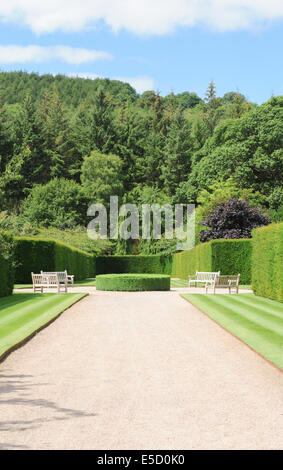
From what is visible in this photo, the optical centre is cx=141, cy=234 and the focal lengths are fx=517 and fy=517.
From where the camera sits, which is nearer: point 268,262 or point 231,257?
point 268,262

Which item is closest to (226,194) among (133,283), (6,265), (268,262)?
(133,283)

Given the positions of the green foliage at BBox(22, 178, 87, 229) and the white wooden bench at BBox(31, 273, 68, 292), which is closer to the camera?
the white wooden bench at BBox(31, 273, 68, 292)

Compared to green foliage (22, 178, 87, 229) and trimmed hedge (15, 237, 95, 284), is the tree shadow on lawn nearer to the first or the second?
trimmed hedge (15, 237, 95, 284)

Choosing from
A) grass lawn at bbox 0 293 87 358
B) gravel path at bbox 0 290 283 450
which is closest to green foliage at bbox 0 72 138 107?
grass lawn at bbox 0 293 87 358

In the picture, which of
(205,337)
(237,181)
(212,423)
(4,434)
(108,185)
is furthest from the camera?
(108,185)

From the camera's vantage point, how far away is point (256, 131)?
5256 cm

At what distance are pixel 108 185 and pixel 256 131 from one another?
2456 cm

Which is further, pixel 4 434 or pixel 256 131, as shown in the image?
pixel 256 131

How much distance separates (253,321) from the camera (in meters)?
11.8

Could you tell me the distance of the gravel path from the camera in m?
4.44

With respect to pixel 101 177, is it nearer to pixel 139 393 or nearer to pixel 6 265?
pixel 6 265

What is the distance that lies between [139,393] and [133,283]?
19.4 metres

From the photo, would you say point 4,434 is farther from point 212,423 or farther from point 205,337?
point 205,337
